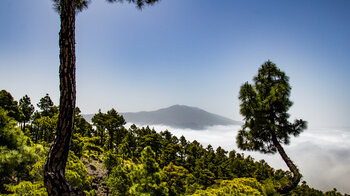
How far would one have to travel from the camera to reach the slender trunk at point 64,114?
2.10 meters

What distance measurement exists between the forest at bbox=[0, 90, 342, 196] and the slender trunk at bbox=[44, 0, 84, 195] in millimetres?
387

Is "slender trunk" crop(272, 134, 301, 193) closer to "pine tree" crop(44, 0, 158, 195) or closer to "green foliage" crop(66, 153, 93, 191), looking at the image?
"pine tree" crop(44, 0, 158, 195)

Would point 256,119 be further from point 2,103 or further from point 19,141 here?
point 2,103

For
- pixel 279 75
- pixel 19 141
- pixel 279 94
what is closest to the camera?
pixel 279 94

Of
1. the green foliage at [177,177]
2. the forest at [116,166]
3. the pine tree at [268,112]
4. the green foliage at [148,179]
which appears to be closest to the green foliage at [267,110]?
the pine tree at [268,112]

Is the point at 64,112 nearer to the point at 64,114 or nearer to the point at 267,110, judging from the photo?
the point at 64,114

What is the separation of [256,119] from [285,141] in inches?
78.4

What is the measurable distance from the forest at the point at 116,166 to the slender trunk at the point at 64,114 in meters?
0.39

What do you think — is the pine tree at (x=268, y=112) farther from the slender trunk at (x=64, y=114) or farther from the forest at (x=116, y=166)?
the slender trunk at (x=64, y=114)

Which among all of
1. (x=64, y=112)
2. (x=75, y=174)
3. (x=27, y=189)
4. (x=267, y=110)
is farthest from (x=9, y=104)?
(x=267, y=110)

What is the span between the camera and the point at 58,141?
227 cm

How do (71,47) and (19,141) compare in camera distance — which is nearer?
(71,47)

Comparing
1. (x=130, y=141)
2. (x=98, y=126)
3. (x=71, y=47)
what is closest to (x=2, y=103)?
(x=98, y=126)

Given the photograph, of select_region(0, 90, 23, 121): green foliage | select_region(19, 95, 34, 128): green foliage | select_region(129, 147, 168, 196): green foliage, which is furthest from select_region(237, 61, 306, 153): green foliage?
select_region(19, 95, 34, 128): green foliage
